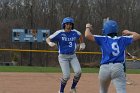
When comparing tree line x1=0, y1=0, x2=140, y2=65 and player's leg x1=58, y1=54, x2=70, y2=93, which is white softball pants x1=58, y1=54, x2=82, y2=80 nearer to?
player's leg x1=58, y1=54, x2=70, y2=93

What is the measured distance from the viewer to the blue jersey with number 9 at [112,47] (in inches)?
295

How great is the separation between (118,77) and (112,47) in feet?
1.77

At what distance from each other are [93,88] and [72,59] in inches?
87.3

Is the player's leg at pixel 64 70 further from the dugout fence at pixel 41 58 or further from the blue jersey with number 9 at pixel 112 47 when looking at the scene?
the dugout fence at pixel 41 58

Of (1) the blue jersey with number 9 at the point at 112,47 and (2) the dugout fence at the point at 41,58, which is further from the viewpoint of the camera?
(2) the dugout fence at the point at 41,58

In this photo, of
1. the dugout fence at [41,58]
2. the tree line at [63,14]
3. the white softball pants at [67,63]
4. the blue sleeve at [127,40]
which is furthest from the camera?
the tree line at [63,14]

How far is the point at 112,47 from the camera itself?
7.49 meters

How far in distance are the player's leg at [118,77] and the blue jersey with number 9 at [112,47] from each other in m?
0.14

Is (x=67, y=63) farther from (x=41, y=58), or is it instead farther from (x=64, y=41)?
(x=41, y=58)

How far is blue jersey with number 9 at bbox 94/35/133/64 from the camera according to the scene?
749cm

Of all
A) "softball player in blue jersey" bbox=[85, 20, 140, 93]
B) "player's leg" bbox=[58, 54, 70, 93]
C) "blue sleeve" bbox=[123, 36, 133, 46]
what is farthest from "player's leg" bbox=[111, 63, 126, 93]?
"player's leg" bbox=[58, 54, 70, 93]

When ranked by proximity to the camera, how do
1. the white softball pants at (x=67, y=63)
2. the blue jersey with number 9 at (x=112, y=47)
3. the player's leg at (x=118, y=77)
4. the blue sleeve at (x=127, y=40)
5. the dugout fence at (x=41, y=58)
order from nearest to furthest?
the player's leg at (x=118, y=77) < the blue jersey with number 9 at (x=112, y=47) < the blue sleeve at (x=127, y=40) < the white softball pants at (x=67, y=63) < the dugout fence at (x=41, y=58)

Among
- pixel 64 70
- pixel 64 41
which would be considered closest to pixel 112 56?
pixel 64 70

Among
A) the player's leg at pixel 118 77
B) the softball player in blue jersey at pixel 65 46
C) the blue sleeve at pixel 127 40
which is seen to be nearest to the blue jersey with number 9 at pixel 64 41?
the softball player in blue jersey at pixel 65 46
